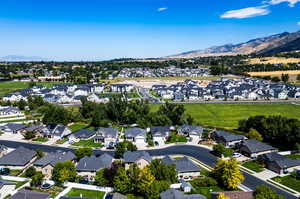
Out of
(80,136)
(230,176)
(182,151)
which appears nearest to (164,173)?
(230,176)

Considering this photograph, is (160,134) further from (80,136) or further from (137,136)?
(80,136)

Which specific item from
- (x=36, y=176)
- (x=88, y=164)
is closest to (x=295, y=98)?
(x=88, y=164)

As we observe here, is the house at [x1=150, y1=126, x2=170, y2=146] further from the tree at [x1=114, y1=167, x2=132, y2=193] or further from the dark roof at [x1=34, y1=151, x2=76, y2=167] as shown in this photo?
the tree at [x1=114, y1=167, x2=132, y2=193]

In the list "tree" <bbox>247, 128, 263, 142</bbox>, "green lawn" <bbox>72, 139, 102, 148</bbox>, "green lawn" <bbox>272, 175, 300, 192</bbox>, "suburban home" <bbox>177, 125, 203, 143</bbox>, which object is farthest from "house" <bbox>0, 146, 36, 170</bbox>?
"tree" <bbox>247, 128, 263, 142</bbox>

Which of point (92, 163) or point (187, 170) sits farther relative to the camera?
point (92, 163)

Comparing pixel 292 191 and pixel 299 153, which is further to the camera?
pixel 299 153

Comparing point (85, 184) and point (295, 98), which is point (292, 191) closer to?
point (85, 184)

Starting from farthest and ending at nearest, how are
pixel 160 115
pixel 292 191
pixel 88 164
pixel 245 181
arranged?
pixel 160 115, pixel 88 164, pixel 245 181, pixel 292 191
